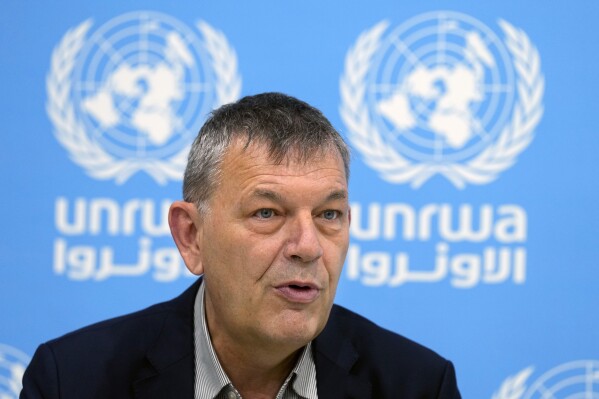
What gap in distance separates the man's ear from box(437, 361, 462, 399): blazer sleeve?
736 mm

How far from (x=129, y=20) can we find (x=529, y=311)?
1.90m

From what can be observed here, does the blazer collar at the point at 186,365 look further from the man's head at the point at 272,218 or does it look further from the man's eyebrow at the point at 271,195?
the man's eyebrow at the point at 271,195

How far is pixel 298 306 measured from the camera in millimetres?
2010

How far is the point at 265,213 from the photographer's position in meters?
2.04

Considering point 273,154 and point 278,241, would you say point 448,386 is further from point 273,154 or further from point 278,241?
point 273,154

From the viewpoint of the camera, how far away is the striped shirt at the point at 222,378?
221cm

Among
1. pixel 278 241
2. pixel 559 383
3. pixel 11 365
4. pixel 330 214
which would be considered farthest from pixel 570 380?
pixel 11 365

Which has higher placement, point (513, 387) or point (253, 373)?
point (513, 387)

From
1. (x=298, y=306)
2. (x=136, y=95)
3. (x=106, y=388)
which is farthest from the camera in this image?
(x=136, y=95)

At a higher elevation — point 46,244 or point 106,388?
point 46,244

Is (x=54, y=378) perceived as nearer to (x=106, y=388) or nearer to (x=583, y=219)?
(x=106, y=388)

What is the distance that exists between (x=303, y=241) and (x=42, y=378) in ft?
2.72

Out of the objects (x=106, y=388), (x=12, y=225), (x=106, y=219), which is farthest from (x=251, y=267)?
(x=12, y=225)

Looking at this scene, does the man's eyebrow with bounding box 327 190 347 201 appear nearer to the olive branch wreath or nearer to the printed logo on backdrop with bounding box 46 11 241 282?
the printed logo on backdrop with bounding box 46 11 241 282
